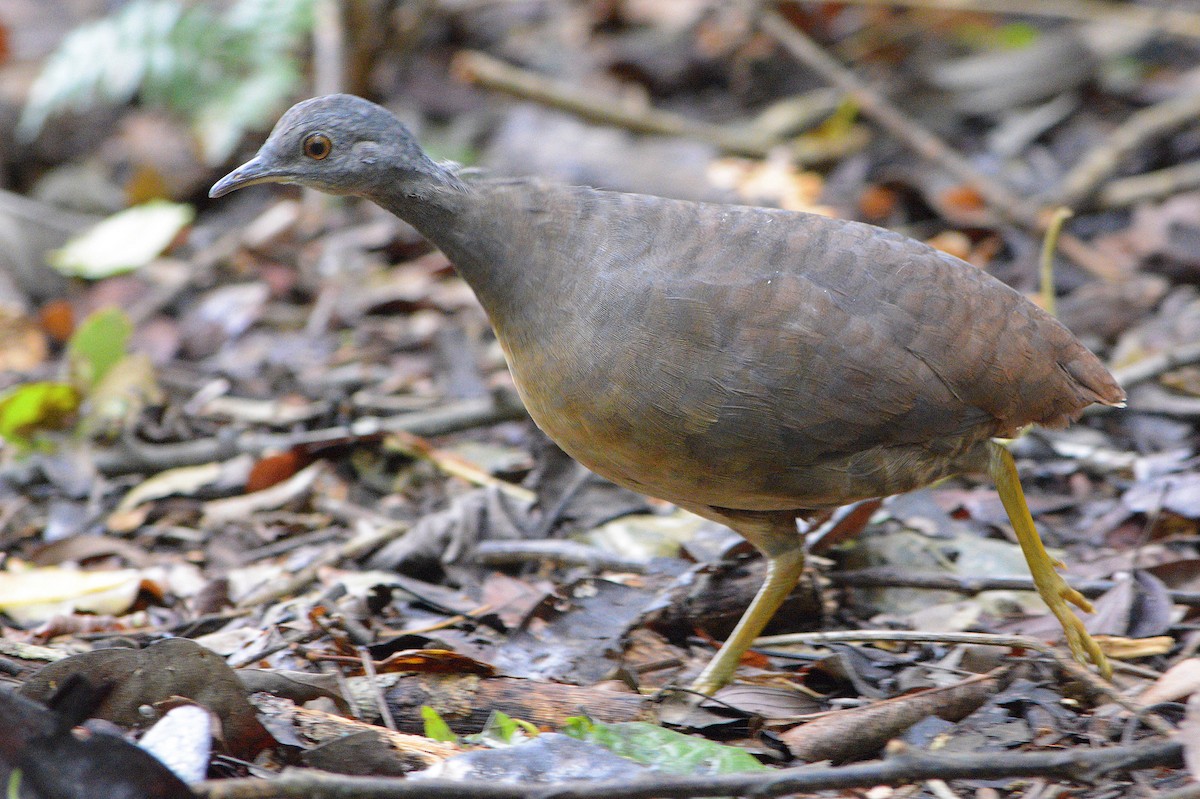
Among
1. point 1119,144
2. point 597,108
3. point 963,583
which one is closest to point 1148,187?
point 1119,144

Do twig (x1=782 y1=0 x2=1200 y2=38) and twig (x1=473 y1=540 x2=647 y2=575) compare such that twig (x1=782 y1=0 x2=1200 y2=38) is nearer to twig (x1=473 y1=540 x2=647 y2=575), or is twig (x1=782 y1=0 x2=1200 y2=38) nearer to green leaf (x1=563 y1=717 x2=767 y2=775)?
twig (x1=473 y1=540 x2=647 y2=575)

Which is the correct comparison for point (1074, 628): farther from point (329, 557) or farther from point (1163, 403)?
point (329, 557)

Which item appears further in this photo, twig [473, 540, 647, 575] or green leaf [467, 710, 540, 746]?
twig [473, 540, 647, 575]

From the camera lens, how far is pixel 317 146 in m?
3.84

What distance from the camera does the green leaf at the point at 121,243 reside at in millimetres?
6871

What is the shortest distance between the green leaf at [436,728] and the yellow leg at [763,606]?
2.76ft

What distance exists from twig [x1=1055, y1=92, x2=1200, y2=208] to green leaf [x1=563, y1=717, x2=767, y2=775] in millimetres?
→ 4887

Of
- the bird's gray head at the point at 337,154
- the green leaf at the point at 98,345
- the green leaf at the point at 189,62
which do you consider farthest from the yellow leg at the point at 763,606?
the green leaf at the point at 189,62

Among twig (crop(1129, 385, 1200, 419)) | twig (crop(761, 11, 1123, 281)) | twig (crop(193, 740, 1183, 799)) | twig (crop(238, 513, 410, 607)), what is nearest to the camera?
twig (crop(193, 740, 1183, 799))

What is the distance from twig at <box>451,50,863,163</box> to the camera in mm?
7840

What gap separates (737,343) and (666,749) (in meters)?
1.13

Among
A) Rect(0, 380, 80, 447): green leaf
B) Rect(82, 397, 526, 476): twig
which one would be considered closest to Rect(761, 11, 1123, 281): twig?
Rect(82, 397, 526, 476): twig

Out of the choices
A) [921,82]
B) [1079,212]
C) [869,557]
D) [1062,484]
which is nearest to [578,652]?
[869,557]

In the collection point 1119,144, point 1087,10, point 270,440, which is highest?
point 1087,10
